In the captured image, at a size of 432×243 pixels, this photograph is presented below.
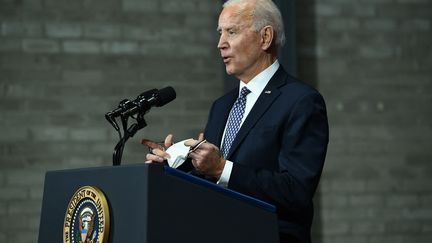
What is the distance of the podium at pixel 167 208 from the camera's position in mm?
1594

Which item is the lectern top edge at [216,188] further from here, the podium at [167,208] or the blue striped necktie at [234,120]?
the blue striped necktie at [234,120]

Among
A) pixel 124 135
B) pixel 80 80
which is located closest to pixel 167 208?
pixel 124 135

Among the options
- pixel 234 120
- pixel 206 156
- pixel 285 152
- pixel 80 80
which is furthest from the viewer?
pixel 80 80

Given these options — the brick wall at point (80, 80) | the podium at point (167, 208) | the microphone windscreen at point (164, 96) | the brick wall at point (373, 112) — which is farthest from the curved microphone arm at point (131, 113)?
the brick wall at point (373, 112)

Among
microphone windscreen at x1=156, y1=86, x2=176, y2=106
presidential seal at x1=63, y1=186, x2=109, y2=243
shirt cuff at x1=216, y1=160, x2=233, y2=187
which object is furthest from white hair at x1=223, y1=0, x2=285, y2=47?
presidential seal at x1=63, y1=186, x2=109, y2=243

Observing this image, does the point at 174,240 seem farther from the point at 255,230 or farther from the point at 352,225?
the point at 352,225

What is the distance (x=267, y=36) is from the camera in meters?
2.32

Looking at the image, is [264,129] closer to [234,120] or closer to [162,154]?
[234,120]

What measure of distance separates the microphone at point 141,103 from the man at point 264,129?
11 cm

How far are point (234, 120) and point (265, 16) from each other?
0.33 meters

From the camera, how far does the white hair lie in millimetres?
2303

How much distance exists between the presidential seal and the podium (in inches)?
0.7

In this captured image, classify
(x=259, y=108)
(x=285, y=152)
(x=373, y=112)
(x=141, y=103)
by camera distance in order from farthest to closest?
(x=373, y=112)
(x=259, y=108)
(x=285, y=152)
(x=141, y=103)

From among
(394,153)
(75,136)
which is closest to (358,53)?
(394,153)
